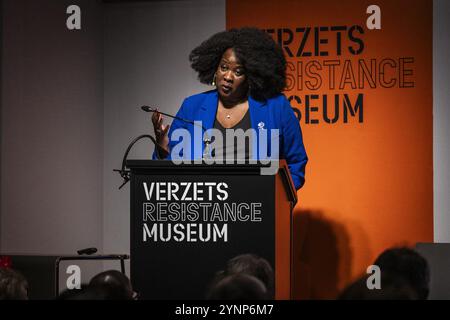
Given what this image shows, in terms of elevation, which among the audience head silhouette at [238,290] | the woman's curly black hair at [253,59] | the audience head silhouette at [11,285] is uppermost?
the woman's curly black hair at [253,59]

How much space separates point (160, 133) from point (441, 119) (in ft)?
8.65

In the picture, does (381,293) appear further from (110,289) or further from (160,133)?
(160,133)

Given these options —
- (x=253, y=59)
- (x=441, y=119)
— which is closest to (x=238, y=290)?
(x=253, y=59)

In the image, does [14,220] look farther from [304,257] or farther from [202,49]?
[304,257]

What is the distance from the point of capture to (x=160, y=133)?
9.99 feet

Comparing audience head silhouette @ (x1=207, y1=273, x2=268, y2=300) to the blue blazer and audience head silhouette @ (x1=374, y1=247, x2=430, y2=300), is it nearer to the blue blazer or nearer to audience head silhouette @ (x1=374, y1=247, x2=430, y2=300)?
audience head silhouette @ (x1=374, y1=247, x2=430, y2=300)

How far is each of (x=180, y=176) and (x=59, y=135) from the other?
2.42 m

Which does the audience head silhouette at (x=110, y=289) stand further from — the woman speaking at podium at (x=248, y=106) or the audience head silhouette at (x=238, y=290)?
the woman speaking at podium at (x=248, y=106)

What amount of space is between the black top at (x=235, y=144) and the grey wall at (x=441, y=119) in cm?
192

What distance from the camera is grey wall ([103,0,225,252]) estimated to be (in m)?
5.36

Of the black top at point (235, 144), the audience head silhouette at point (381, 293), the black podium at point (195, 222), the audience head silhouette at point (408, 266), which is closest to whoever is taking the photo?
the audience head silhouette at point (381, 293)

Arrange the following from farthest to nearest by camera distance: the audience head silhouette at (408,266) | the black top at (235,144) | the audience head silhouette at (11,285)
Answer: the black top at (235,144) → the audience head silhouette at (408,266) → the audience head silhouette at (11,285)

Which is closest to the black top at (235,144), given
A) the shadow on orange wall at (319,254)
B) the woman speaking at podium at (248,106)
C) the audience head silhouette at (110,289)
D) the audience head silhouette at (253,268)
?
the woman speaking at podium at (248,106)

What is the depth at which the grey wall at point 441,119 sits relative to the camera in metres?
4.89
